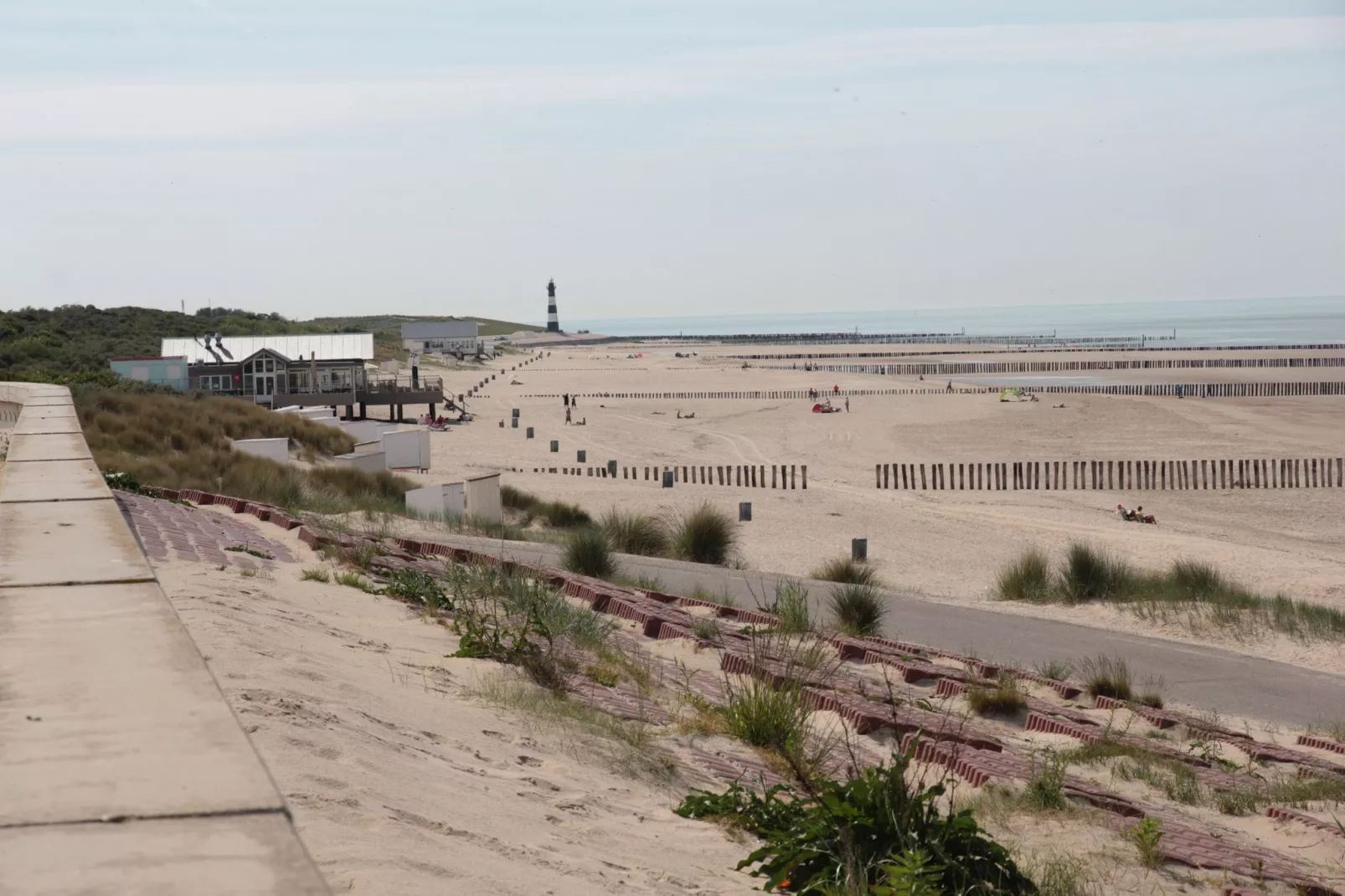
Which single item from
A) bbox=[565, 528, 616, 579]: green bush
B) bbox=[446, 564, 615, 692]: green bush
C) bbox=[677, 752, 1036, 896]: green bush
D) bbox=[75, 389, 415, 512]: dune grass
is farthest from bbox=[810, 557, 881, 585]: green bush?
bbox=[677, 752, 1036, 896]: green bush

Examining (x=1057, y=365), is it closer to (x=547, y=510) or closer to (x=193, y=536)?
→ (x=547, y=510)

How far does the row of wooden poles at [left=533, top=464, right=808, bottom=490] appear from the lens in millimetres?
35562

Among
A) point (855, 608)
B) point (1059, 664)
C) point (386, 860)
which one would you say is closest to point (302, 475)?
point (855, 608)

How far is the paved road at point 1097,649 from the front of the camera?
11.6 metres

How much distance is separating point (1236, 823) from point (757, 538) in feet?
55.2

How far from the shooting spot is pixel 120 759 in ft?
11.4

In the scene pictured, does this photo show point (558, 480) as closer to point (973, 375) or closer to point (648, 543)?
point (648, 543)

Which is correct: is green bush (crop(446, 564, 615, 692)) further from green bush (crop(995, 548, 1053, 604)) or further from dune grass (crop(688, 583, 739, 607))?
green bush (crop(995, 548, 1053, 604))

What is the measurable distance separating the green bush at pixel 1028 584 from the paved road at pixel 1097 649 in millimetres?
1614

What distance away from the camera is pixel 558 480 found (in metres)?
34.3

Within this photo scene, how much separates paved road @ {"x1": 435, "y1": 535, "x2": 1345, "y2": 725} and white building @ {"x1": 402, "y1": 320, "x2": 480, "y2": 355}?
115360 millimetres

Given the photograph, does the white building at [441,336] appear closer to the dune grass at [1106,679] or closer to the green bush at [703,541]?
the green bush at [703,541]

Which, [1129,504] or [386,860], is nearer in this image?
[386,860]

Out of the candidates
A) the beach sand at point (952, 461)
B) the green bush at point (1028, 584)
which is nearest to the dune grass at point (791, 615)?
the beach sand at point (952, 461)
